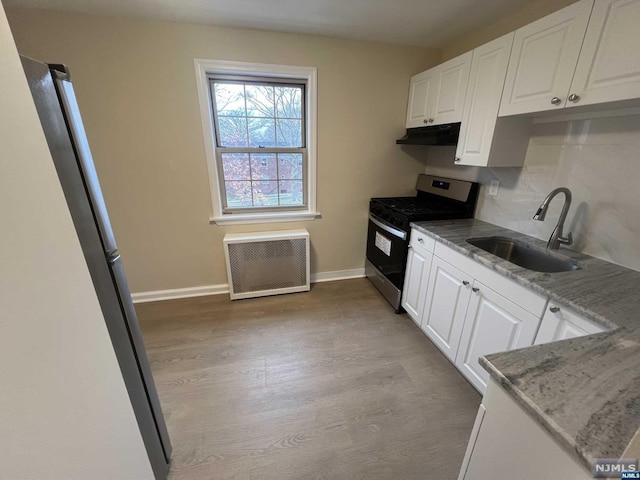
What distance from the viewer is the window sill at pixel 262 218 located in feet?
8.45

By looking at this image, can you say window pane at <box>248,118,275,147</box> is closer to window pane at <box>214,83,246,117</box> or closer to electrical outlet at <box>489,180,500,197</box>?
window pane at <box>214,83,246,117</box>

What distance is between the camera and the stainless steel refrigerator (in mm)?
708

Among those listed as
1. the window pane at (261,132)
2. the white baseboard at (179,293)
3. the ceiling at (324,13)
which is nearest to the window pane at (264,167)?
the window pane at (261,132)

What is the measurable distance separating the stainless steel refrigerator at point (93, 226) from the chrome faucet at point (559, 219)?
Answer: 2.15 meters

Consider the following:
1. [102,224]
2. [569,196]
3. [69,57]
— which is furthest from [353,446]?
[69,57]

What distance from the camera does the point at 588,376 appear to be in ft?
2.22

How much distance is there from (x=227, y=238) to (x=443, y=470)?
2277mm

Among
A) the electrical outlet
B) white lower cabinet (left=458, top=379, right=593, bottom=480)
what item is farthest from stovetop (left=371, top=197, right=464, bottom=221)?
white lower cabinet (left=458, top=379, right=593, bottom=480)

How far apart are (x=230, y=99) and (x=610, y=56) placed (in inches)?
98.5

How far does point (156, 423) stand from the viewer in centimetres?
117

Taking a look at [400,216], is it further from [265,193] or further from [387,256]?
[265,193]

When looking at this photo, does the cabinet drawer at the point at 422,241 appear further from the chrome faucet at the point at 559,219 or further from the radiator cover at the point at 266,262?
the radiator cover at the point at 266,262

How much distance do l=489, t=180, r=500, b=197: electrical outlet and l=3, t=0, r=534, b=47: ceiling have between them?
1185mm

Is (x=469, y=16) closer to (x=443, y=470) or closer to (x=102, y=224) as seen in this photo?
(x=102, y=224)
